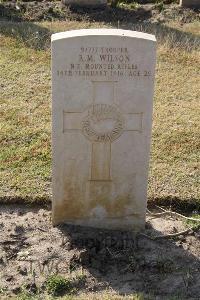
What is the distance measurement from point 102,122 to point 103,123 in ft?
0.04

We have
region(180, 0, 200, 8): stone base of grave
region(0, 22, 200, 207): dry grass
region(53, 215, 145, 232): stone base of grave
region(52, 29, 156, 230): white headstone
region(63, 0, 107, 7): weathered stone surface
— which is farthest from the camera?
region(180, 0, 200, 8): stone base of grave

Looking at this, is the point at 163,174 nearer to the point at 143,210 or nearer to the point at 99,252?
the point at 143,210

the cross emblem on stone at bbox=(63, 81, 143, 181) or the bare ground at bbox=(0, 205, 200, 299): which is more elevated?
the cross emblem on stone at bbox=(63, 81, 143, 181)

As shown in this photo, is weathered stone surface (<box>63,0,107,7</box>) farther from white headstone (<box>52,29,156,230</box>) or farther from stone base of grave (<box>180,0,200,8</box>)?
white headstone (<box>52,29,156,230</box>)

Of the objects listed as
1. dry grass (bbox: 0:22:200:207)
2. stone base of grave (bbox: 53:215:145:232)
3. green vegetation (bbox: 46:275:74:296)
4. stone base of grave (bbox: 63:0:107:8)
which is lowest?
green vegetation (bbox: 46:275:74:296)

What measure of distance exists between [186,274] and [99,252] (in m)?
0.73

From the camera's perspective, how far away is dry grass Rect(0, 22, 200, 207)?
238 inches

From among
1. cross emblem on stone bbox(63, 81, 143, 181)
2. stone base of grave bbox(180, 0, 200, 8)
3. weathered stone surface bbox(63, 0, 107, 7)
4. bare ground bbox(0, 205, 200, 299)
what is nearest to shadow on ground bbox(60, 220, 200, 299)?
bare ground bbox(0, 205, 200, 299)

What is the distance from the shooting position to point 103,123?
4992 mm

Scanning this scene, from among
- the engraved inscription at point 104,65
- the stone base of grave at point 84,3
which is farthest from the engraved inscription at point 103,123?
the stone base of grave at point 84,3

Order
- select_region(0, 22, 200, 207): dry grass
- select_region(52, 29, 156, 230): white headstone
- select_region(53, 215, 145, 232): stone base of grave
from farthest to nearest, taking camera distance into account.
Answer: select_region(0, 22, 200, 207): dry grass
select_region(53, 215, 145, 232): stone base of grave
select_region(52, 29, 156, 230): white headstone

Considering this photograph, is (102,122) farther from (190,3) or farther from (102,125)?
(190,3)

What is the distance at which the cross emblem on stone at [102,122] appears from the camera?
4840 mm

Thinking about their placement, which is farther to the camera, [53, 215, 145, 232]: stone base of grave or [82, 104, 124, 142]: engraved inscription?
[53, 215, 145, 232]: stone base of grave
